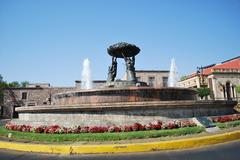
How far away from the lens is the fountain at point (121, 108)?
340 inches

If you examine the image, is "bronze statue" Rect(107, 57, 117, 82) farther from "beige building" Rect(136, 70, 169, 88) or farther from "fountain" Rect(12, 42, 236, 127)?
"beige building" Rect(136, 70, 169, 88)

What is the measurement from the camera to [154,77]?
52156 millimetres

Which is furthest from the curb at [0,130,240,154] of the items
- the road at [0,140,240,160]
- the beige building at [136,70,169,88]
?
the beige building at [136,70,169,88]

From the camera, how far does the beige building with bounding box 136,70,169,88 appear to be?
51.5 m

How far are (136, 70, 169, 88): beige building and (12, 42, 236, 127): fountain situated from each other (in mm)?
39220

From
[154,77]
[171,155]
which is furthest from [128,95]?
[154,77]

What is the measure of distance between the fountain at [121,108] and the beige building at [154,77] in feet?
129

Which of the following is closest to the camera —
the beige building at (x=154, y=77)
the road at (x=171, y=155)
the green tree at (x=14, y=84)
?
the road at (x=171, y=155)

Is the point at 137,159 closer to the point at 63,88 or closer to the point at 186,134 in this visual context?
the point at 186,134

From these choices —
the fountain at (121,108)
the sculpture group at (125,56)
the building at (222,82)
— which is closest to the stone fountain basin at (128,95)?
the fountain at (121,108)

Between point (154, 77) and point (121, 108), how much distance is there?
4445 cm

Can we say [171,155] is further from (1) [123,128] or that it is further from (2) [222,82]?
(2) [222,82]

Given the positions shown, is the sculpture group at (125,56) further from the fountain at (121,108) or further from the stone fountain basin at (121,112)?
the stone fountain basin at (121,112)

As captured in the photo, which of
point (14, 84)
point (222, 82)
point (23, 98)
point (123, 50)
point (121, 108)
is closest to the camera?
point (121, 108)
